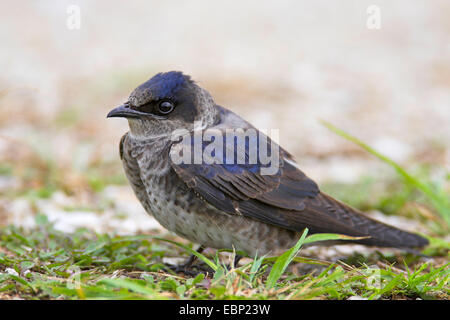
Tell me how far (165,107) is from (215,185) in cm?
69

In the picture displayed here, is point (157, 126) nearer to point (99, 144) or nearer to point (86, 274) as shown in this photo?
point (86, 274)

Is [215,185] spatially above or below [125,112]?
below

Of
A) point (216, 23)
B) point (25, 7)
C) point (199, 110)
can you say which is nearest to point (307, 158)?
point (199, 110)

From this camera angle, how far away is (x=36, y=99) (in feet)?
26.7

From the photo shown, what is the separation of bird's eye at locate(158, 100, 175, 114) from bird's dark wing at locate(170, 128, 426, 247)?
0.94 ft

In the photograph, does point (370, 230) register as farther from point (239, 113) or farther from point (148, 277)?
point (239, 113)

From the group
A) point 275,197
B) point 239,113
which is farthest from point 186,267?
point 239,113

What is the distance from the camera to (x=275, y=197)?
419 cm

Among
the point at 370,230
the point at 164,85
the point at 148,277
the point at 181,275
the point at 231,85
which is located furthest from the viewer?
the point at 231,85

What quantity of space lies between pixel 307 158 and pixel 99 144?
2387 mm

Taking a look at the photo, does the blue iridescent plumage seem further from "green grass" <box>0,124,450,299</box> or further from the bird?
"green grass" <box>0,124,450,299</box>

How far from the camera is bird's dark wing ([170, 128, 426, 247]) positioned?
155 inches

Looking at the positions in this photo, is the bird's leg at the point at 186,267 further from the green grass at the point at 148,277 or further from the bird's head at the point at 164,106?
the bird's head at the point at 164,106

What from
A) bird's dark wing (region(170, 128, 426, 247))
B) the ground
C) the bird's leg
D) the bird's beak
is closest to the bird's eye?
the bird's beak
